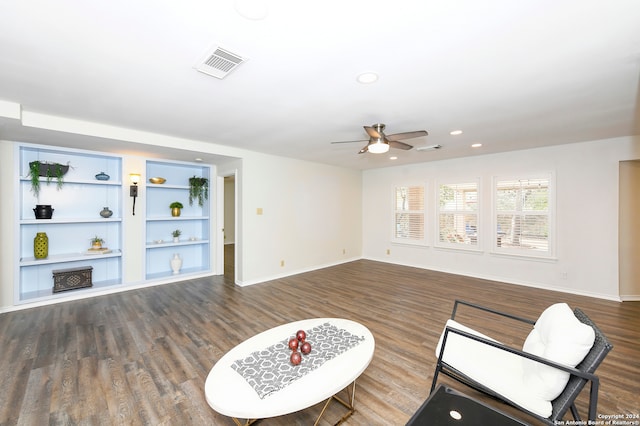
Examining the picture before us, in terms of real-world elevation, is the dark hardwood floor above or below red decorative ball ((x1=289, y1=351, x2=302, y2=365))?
below

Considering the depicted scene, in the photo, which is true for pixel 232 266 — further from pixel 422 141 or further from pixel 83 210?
pixel 422 141

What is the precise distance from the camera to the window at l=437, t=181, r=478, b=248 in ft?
19.0

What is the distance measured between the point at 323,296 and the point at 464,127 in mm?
3284

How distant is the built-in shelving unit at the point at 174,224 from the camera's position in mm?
5410

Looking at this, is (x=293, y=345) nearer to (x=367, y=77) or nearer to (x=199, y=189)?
(x=367, y=77)

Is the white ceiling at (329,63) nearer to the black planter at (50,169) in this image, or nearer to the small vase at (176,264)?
the black planter at (50,169)

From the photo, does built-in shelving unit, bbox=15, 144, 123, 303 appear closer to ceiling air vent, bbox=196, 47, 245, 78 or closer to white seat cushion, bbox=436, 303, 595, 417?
ceiling air vent, bbox=196, 47, 245, 78

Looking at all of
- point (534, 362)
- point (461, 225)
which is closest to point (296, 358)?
point (534, 362)

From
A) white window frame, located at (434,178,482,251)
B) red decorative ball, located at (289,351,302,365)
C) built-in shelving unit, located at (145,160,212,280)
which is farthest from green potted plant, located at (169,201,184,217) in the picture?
white window frame, located at (434,178,482,251)

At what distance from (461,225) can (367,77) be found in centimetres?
475

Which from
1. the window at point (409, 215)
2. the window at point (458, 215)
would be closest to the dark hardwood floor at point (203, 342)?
the window at point (458, 215)

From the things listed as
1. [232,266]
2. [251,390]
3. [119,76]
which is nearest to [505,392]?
[251,390]

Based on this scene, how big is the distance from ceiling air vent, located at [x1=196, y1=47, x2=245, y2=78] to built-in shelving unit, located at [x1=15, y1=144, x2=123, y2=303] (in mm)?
3712

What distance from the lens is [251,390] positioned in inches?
63.1
